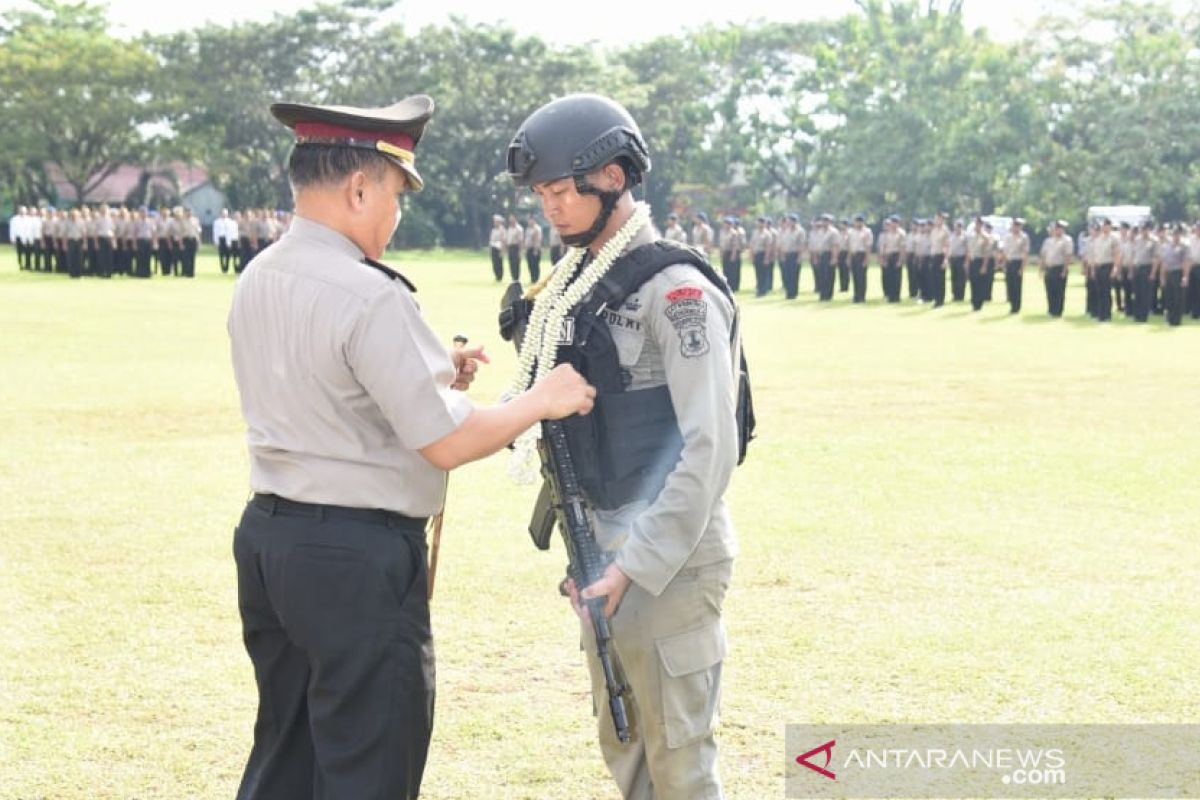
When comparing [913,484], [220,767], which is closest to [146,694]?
[220,767]

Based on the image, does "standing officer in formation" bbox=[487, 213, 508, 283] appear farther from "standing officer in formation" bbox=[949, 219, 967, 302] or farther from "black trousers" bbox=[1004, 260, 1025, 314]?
"black trousers" bbox=[1004, 260, 1025, 314]

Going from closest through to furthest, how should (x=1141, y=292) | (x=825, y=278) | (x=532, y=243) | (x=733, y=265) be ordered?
(x=1141, y=292), (x=825, y=278), (x=733, y=265), (x=532, y=243)

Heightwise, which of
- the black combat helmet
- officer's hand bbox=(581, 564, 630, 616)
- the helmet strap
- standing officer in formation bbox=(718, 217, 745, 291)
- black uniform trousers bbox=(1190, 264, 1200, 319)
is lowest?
black uniform trousers bbox=(1190, 264, 1200, 319)

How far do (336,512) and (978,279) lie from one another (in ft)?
94.1

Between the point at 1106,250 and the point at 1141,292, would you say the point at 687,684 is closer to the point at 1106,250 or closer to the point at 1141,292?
the point at 1141,292

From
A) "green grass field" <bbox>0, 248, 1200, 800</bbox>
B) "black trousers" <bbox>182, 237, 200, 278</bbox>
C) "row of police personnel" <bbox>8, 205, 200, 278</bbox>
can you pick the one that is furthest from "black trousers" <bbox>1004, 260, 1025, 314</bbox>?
"black trousers" <bbox>182, 237, 200, 278</bbox>

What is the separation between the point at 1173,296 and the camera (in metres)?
25.9

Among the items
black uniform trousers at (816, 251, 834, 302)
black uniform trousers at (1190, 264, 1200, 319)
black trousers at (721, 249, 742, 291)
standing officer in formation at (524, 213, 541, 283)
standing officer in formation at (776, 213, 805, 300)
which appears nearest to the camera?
black uniform trousers at (1190, 264, 1200, 319)

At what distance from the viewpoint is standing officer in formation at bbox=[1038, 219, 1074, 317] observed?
2748cm

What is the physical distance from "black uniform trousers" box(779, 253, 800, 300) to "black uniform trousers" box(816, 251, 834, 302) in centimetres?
95

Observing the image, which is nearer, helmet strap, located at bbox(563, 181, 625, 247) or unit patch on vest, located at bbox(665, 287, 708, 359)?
unit patch on vest, located at bbox(665, 287, 708, 359)

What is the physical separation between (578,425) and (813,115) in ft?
189

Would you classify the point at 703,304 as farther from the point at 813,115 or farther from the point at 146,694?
the point at 813,115

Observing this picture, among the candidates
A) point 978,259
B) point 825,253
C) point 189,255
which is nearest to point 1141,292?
point 978,259
